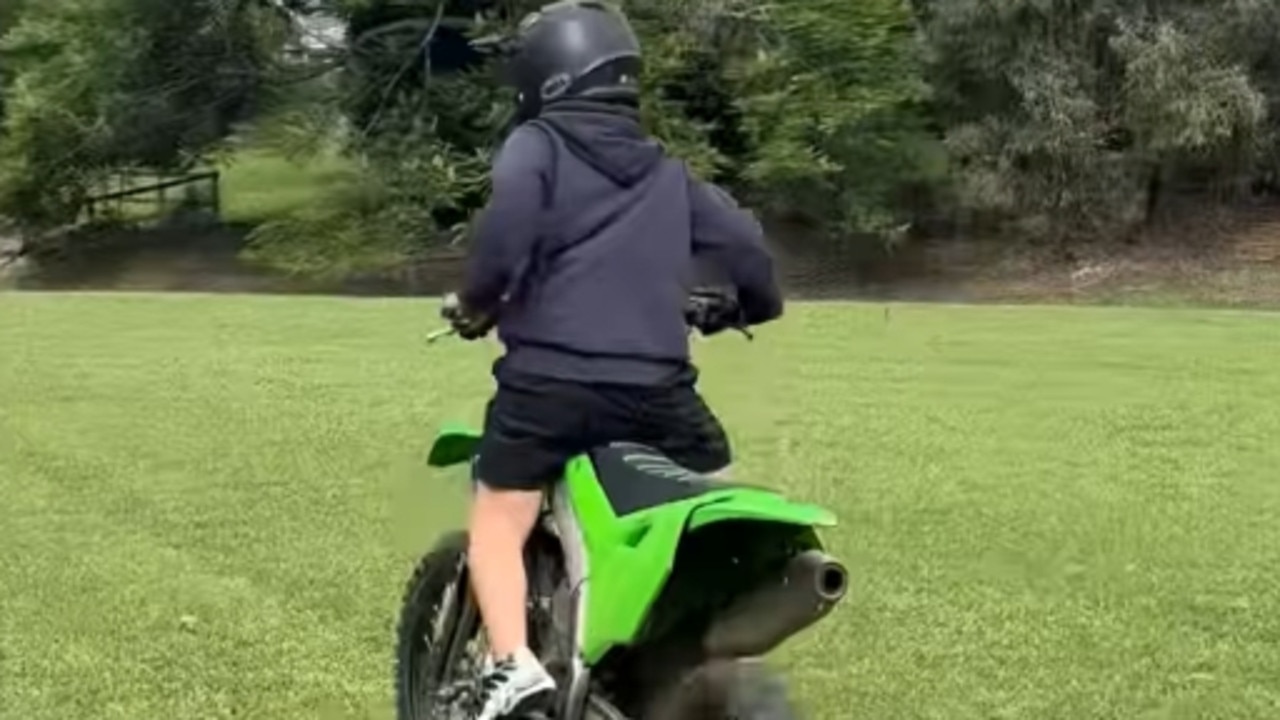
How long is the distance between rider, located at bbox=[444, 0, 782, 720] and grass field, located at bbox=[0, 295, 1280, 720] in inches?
8.7

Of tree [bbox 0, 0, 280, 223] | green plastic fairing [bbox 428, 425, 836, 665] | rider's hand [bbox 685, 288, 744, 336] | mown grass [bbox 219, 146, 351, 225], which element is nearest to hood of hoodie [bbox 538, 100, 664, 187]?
rider's hand [bbox 685, 288, 744, 336]

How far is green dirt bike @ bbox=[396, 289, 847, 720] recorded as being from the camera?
3143mm

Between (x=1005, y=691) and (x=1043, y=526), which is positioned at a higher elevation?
(x=1005, y=691)

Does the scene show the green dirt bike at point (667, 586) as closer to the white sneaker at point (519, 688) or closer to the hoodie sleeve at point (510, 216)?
the white sneaker at point (519, 688)

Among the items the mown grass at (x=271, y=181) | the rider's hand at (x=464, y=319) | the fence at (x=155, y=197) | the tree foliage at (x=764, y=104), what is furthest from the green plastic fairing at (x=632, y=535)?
the fence at (x=155, y=197)

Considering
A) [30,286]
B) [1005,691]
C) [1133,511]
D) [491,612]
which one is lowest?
[30,286]

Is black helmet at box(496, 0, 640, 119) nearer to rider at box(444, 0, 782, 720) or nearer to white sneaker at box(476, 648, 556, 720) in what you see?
rider at box(444, 0, 782, 720)

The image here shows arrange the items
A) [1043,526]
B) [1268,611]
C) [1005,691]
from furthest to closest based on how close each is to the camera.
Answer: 1. [1043,526]
2. [1268,611]
3. [1005,691]

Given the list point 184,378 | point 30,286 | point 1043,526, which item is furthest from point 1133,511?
point 30,286

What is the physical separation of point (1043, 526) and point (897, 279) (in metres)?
19.6

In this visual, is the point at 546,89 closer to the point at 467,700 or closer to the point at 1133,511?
the point at 467,700

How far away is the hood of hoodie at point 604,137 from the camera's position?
353 cm

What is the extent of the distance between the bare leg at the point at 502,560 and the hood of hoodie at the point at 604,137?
54 cm

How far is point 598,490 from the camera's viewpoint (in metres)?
3.42
